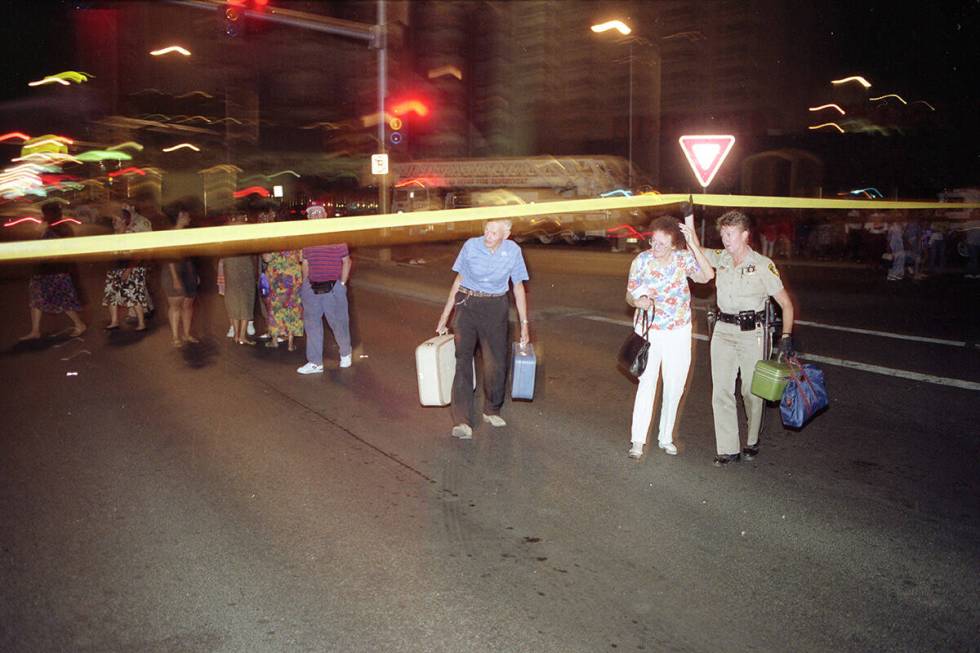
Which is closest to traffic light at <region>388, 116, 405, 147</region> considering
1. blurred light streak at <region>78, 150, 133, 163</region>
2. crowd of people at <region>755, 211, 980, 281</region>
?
crowd of people at <region>755, 211, 980, 281</region>

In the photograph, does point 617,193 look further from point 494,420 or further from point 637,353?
point 637,353

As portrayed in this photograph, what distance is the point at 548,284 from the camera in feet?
59.6

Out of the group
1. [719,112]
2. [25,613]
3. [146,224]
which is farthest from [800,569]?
[719,112]

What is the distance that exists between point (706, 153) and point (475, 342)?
583 centimetres

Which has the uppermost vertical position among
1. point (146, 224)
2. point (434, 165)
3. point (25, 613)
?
point (434, 165)

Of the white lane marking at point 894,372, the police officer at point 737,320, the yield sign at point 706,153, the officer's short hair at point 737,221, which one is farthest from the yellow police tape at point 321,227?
the yield sign at point 706,153

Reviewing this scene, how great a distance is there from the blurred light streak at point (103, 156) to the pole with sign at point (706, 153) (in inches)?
2530

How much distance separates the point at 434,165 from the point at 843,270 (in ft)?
83.2

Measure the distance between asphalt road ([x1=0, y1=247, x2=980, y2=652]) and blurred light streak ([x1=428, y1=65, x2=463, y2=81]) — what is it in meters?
45.0

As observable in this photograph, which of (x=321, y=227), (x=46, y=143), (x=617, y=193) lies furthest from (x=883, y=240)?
(x=46, y=143)

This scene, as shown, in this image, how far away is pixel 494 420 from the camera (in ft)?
22.4

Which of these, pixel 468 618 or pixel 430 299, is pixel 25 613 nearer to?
pixel 468 618

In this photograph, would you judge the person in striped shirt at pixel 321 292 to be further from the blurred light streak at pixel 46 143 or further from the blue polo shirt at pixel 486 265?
the blurred light streak at pixel 46 143

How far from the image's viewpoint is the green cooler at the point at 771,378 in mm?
5297
